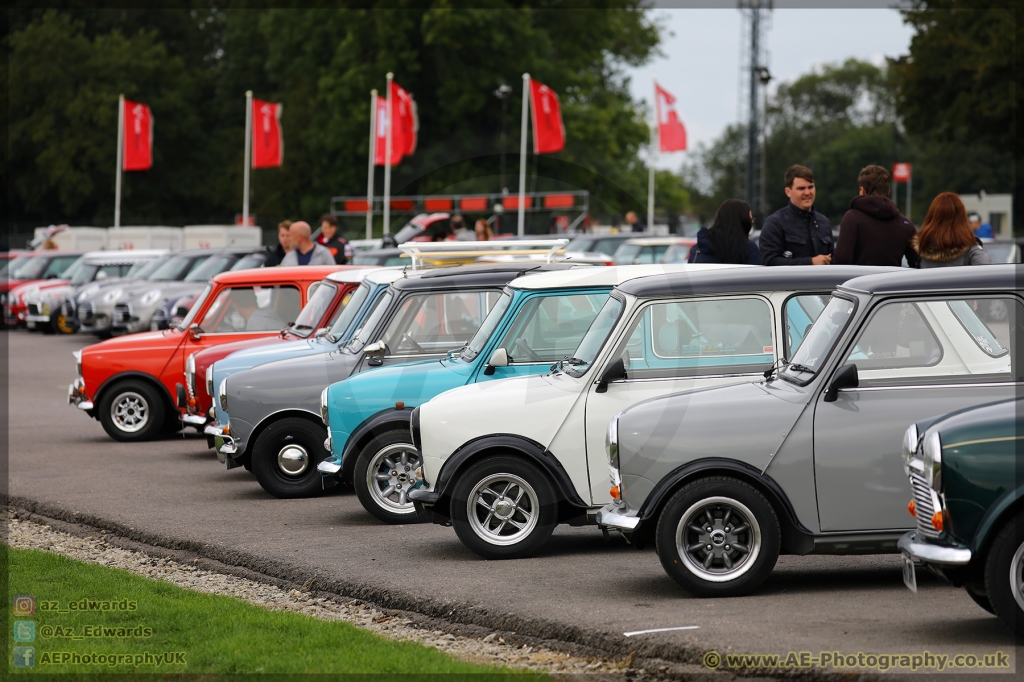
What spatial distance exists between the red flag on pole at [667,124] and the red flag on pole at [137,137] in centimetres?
2084

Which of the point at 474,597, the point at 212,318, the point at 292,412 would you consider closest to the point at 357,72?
the point at 212,318

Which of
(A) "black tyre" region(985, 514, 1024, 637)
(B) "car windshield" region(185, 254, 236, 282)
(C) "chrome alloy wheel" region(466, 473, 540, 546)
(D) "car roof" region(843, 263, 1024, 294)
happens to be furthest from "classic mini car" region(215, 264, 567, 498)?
(B) "car windshield" region(185, 254, 236, 282)

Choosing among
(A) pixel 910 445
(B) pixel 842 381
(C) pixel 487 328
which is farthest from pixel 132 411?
(A) pixel 910 445

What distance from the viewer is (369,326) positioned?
10.7 m

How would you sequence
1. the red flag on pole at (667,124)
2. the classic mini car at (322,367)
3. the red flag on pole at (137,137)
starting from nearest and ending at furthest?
1. the classic mini car at (322,367)
2. the red flag on pole at (667,124)
3. the red flag on pole at (137,137)

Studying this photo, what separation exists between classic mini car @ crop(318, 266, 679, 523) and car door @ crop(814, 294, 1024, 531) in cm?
252

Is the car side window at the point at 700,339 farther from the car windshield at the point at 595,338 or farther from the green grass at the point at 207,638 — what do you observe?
the green grass at the point at 207,638

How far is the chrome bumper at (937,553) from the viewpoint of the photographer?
569 centimetres

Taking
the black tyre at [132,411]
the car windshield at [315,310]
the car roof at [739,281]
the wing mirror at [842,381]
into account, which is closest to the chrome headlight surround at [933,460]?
the wing mirror at [842,381]

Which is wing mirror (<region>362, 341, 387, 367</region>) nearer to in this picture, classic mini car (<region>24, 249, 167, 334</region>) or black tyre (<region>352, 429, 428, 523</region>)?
black tyre (<region>352, 429, 428, 523</region>)

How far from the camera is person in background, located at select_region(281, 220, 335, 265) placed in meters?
15.9

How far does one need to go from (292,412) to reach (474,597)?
424cm

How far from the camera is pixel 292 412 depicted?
431 inches

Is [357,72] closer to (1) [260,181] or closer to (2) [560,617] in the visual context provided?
(1) [260,181]
